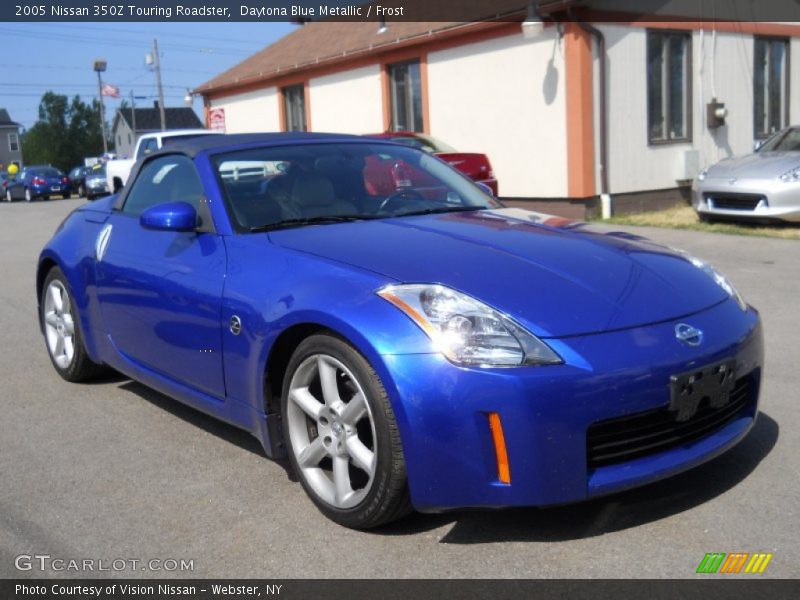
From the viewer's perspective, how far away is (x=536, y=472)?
9.28 feet

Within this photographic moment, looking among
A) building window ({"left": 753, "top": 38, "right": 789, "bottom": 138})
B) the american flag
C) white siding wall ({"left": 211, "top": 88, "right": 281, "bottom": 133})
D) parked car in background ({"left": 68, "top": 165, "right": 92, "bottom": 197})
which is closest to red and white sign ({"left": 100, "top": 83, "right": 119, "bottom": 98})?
the american flag

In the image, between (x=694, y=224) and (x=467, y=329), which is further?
(x=694, y=224)

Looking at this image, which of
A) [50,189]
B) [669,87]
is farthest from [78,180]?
[669,87]

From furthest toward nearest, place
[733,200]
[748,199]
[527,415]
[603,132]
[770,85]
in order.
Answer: [770,85]
[603,132]
[733,200]
[748,199]
[527,415]

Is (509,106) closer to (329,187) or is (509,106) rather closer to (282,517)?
(329,187)

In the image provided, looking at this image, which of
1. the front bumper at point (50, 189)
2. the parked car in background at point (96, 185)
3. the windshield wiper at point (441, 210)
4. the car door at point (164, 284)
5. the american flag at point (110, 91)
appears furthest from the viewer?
the american flag at point (110, 91)

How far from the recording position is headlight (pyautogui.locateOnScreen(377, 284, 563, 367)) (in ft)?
9.40

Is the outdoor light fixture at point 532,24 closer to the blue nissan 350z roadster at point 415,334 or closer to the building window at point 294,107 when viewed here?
the building window at point 294,107

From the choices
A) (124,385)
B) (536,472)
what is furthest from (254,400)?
(124,385)

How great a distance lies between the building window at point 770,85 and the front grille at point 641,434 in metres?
14.9

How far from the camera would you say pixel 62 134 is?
106 m

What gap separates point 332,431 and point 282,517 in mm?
422

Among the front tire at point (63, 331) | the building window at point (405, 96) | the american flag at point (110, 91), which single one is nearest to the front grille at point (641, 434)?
the front tire at point (63, 331)

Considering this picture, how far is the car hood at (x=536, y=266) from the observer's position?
3.05m
